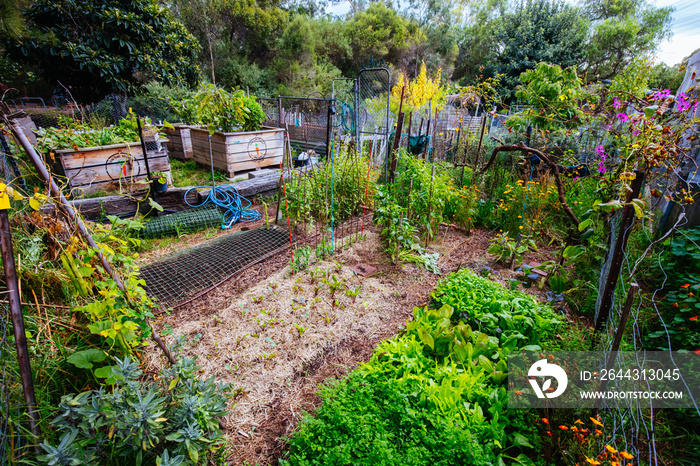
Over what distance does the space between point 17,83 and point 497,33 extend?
21823 millimetres

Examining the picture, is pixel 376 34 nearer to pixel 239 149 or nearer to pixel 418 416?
pixel 239 149

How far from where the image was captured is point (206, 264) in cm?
344

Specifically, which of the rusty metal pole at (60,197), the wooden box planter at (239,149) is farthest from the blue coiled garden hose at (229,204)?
the rusty metal pole at (60,197)

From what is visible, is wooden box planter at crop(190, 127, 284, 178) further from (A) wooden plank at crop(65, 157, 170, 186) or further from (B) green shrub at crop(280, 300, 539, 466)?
(B) green shrub at crop(280, 300, 539, 466)

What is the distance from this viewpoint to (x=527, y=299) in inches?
100

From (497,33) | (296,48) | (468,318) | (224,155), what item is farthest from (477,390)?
(497,33)

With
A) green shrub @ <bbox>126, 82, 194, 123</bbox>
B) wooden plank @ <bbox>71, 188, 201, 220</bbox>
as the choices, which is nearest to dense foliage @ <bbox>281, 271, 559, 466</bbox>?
wooden plank @ <bbox>71, 188, 201, 220</bbox>

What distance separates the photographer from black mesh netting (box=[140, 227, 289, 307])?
3.05 metres

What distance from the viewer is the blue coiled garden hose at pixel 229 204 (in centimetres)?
471

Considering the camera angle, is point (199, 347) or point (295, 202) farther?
point (295, 202)

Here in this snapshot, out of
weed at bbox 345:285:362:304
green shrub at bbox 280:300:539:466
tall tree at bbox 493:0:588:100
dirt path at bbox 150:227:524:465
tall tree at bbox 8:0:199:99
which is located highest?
tall tree at bbox 493:0:588:100

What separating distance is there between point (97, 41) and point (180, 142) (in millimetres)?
4675

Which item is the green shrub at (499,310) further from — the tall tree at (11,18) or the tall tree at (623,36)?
the tall tree at (623,36)

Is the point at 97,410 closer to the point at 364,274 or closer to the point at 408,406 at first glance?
the point at 408,406
